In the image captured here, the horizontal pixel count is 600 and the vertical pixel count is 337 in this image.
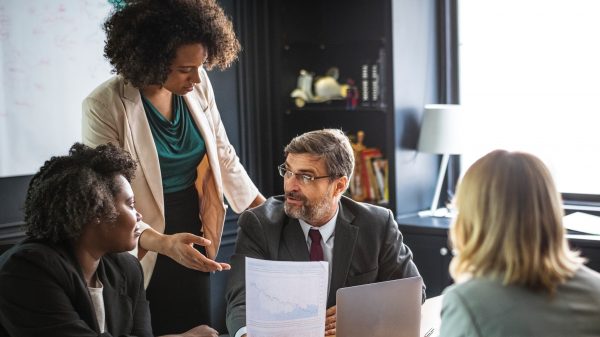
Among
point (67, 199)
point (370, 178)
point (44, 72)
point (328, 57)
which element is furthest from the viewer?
point (328, 57)

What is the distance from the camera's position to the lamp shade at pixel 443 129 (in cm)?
391

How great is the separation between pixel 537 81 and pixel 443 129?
548 millimetres

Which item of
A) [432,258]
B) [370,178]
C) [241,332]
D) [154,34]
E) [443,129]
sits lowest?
[432,258]

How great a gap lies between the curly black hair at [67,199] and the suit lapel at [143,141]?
1.65ft

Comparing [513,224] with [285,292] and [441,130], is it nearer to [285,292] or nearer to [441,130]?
[285,292]

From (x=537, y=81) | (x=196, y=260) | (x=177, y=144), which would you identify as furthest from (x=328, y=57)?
(x=196, y=260)

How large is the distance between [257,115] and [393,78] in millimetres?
828

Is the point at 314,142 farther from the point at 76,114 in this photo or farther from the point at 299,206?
the point at 76,114

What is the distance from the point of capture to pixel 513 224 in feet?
4.79

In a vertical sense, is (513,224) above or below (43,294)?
above

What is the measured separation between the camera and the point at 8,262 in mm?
1892

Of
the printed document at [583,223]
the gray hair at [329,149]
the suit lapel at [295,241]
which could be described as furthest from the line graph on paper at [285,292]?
the printed document at [583,223]

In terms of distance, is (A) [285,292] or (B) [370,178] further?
(B) [370,178]

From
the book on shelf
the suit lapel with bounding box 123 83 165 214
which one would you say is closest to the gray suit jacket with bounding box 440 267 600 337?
the suit lapel with bounding box 123 83 165 214
